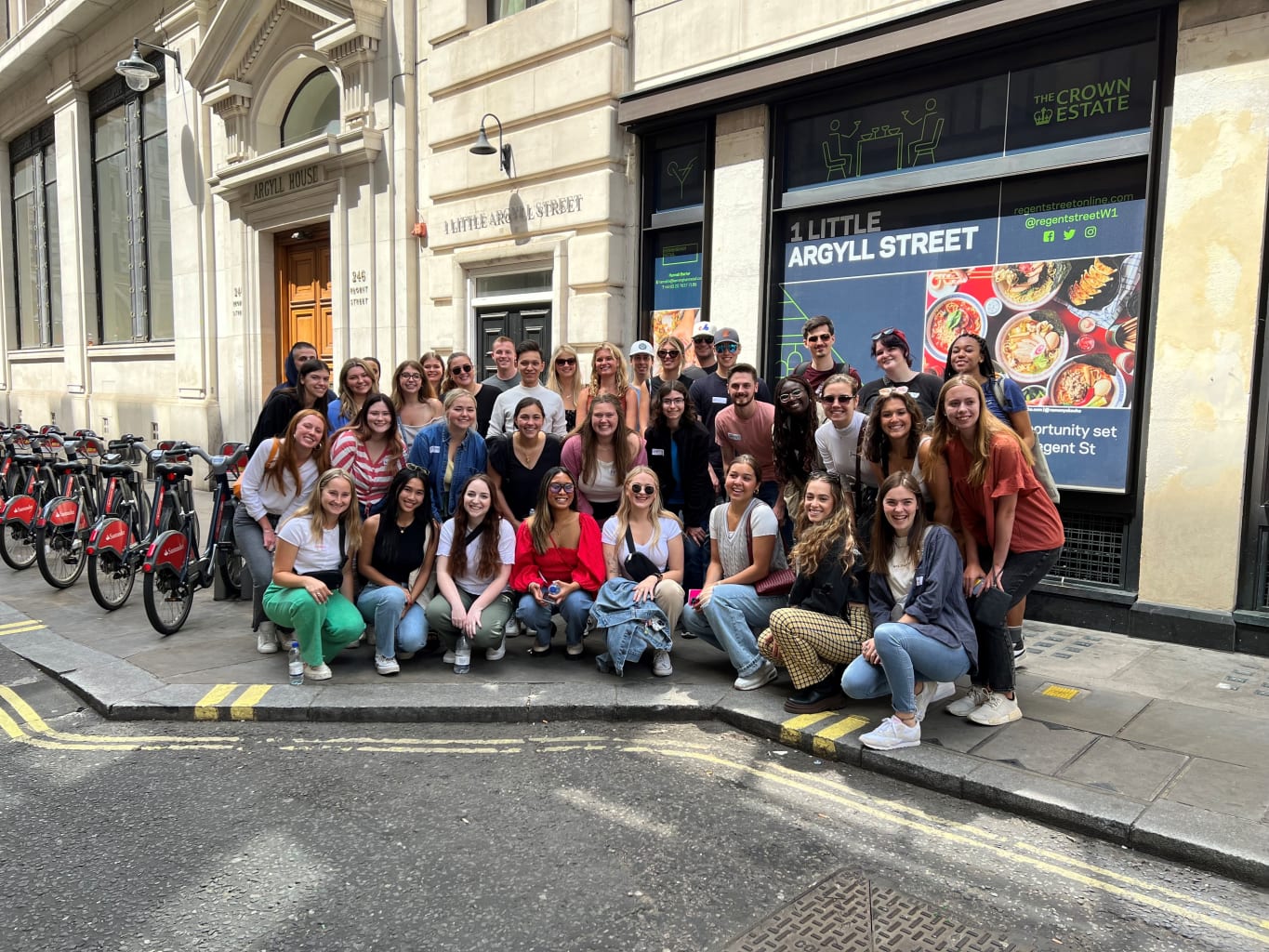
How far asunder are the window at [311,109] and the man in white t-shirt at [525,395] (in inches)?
369

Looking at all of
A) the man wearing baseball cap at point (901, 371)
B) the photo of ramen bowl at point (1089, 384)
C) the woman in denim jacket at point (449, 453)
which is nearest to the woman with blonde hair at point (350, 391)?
the woman in denim jacket at point (449, 453)

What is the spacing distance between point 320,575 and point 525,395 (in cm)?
192

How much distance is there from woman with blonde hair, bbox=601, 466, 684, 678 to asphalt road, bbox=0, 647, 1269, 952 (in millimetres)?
1028

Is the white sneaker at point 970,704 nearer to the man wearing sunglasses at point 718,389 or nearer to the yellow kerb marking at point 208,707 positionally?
the man wearing sunglasses at point 718,389

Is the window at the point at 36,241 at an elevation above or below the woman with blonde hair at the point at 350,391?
above

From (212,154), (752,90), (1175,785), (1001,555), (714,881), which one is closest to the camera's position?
(714,881)

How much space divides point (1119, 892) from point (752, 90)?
728 centimetres

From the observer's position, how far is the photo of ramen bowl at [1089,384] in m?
6.60

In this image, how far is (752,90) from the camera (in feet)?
27.6

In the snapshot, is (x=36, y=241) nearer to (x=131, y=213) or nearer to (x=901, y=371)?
(x=131, y=213)

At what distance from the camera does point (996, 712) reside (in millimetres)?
4680

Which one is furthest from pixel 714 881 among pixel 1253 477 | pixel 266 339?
pixel 266 339

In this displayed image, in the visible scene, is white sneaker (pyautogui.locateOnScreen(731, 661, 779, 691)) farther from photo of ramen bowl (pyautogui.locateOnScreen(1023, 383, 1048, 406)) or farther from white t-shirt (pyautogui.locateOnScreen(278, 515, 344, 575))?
photo of ramen bowl (pyautogui.locateOnScreen(1023, 383, 1048, 406))

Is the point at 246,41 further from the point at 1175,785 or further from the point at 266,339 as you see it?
the point at 1175,785
